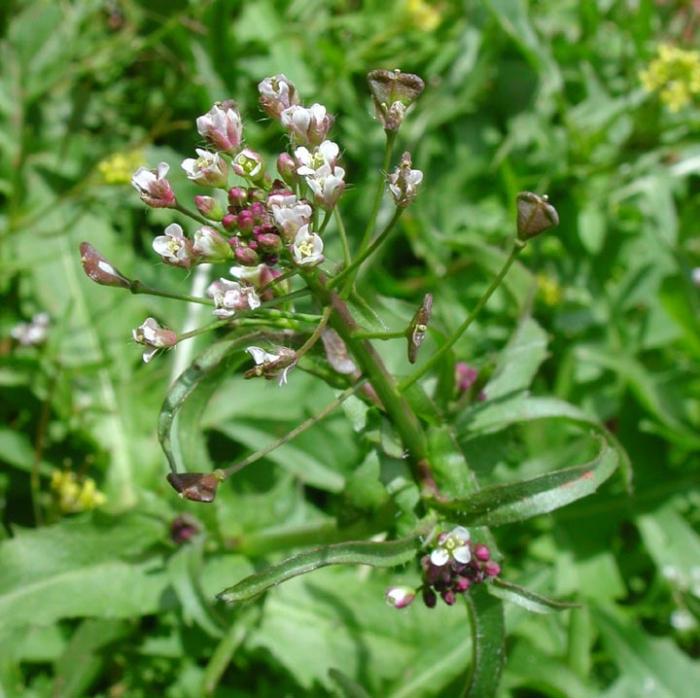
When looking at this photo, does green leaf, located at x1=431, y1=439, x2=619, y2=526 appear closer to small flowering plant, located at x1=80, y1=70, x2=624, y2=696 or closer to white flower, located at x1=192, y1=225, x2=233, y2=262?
small flowering plant, located at x1=80, y1=70, x2=624, y2=696

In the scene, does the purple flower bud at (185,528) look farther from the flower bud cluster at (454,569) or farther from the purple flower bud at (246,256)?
the purple flower bud at (246,256)

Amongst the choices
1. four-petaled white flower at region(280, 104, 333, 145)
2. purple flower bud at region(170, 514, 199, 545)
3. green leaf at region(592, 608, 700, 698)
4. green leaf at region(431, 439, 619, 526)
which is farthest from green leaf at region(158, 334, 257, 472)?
green leaf at region(592, 608, 700, 698)

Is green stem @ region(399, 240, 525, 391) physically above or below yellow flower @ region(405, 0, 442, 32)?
above

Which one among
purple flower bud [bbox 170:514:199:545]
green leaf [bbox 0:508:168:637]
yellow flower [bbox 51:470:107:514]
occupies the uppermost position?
purple flower bud [bbox 170:514:199:545]

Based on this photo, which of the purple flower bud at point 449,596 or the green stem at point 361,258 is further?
the purple flower bud at point 449,596

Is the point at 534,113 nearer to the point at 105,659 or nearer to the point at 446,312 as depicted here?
the point at 446,312

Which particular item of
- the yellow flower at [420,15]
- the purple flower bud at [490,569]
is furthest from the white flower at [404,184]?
the yellow flower at [420,15]
